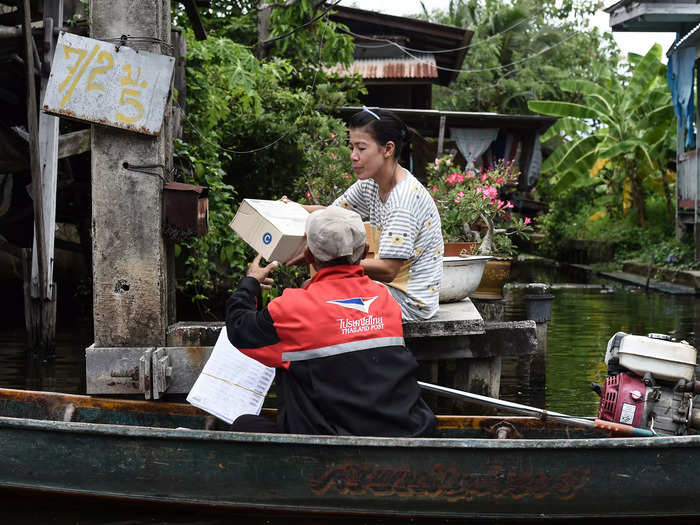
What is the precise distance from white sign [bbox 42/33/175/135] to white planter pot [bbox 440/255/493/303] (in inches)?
90.2

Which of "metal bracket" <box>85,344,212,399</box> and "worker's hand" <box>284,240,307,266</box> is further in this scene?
"metal bracket" <box>85,344,212,399</box>

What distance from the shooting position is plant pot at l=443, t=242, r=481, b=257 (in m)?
7.23

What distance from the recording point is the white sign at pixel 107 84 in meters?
5.04

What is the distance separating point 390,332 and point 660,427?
1.58 metres

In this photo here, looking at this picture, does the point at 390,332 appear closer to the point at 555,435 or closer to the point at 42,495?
the point at 555,435

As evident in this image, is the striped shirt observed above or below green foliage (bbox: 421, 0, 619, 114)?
below

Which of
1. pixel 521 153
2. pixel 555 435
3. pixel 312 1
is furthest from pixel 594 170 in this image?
pixel 555 435

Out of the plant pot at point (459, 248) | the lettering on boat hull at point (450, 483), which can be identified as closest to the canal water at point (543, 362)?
the lettering on boat hull at point (450, 483)

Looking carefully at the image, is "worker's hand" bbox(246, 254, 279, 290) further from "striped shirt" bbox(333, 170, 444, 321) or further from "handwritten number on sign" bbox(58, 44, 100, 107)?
"handwritten number on sign" bbox(58, 44, 100, 107)

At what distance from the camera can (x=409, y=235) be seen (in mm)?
4793

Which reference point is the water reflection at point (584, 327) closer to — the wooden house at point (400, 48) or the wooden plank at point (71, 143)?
the wooden plank at point (71, 143)

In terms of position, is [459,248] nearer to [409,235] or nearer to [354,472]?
[409,235]

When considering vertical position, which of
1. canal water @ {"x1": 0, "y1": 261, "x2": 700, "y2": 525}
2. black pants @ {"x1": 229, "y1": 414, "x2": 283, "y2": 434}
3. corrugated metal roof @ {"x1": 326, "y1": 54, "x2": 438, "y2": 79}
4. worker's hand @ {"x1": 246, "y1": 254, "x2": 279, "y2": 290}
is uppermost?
corrugated metal roof @ {"x1": 326, "y1": 54, "x2": 438, "y2": 79}

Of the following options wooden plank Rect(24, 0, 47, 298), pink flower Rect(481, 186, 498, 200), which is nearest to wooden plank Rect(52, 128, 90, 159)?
wooden plank Rect(24, 0, 47, 298)
